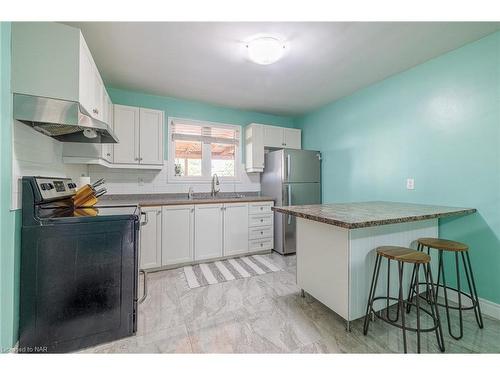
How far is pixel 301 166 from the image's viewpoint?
11.7 feet

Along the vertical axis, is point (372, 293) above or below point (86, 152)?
Result: below

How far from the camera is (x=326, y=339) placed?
1.55 metres

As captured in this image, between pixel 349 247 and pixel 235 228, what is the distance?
194 centimetres

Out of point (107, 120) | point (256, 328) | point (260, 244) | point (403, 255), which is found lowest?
point (256, 328)

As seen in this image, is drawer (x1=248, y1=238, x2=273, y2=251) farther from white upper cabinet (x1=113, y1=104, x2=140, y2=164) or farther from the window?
white upper cabinet (x1=113, y1=104, x2=140, y2=164)

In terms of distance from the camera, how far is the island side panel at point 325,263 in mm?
1624

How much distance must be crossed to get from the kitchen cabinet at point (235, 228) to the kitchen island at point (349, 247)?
4.65 feet

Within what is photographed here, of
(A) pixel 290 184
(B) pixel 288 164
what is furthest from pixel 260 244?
(B) pixel 288 164

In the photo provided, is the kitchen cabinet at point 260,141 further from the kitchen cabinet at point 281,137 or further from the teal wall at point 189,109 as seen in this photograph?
the teal wall at point 189,109

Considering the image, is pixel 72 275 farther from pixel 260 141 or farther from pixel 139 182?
pixel 260 141

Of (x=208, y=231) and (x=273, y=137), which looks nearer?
(x=208, y=231)

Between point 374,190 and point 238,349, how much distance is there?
98.3 inches

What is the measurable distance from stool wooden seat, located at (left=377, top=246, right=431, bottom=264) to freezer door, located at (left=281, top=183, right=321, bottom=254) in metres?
1.83
